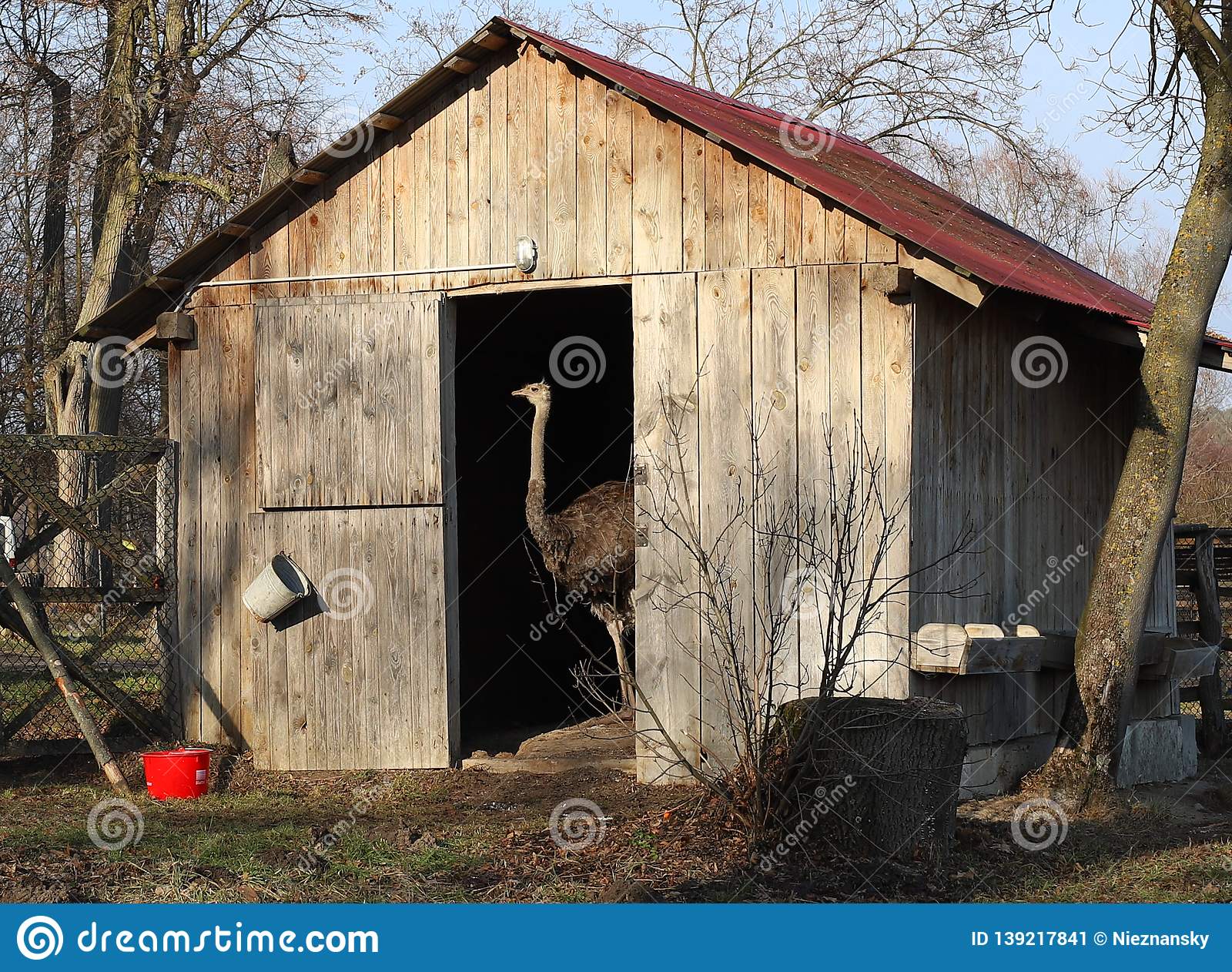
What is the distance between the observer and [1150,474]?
811 centimetres

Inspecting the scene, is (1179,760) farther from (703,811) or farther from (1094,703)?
(703,811)

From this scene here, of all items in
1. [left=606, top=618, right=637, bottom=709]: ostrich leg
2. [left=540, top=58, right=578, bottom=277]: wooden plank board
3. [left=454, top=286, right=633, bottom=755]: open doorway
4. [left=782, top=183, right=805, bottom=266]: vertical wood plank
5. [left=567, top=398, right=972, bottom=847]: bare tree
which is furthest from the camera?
[left=454, top=286, right=633, bottom=755]: open doorway

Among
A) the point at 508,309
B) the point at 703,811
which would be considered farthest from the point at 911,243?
the point at 508,309

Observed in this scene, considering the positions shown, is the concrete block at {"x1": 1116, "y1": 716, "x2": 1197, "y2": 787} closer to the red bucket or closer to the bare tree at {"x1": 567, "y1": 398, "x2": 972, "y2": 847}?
the bare tree at {"x1": 567, "y1": 398, "x2": 972, "y2": 847}

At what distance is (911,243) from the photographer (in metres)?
7.76

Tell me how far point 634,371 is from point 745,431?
90 centimetres

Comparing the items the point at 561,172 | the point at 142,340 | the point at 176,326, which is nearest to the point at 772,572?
the point at 561,172

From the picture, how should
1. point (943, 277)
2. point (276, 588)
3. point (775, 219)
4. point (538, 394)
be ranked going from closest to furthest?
1. point (943, 277)
2. point (775, 219)
3. point (276, 588)
4. point (538, 394)

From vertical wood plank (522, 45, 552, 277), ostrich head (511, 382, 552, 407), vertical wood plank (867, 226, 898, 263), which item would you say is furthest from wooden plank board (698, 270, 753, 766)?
ostrich head (511, 382, 552, 407)

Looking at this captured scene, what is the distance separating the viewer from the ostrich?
995 centimetres

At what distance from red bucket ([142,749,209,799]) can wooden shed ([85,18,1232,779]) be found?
0.93m

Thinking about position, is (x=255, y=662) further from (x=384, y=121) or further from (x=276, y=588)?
(x=384, y=121)

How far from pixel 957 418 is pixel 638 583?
87.4 inches

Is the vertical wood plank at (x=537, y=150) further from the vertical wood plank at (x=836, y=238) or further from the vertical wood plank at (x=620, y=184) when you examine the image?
the vertical wood plank at (x=836, y=238)
